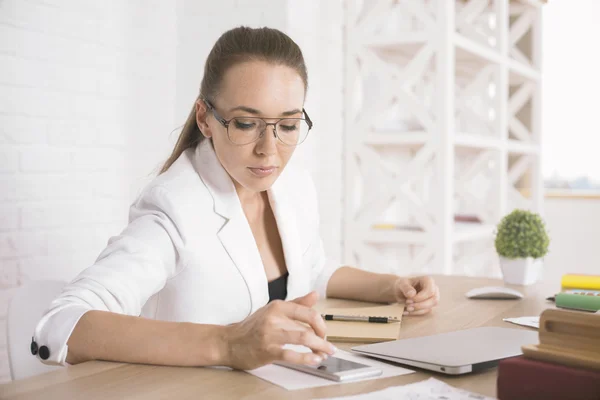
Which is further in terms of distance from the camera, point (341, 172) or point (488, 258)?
point (488, 258)

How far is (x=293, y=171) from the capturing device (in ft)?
6.17

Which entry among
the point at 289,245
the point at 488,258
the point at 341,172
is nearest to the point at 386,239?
the point at 341,172

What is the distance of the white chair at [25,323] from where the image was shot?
1.37m

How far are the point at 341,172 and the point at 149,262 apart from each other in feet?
5.66

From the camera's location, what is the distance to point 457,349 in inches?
43.6

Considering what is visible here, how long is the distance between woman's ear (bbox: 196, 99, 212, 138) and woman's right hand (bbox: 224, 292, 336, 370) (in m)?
0.61

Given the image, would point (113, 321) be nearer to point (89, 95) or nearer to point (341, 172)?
point (89, 95)

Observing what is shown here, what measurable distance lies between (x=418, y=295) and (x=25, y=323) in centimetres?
85

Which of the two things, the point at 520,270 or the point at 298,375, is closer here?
the point at 298,375

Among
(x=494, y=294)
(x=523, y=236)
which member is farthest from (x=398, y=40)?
(x=494, y=294)

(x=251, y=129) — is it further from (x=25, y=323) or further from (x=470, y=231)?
(x=470, y=231)

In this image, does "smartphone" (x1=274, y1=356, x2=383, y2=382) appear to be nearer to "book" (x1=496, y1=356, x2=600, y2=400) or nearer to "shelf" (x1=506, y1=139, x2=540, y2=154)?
"book" (x1=496, y1=356, x2=600, y2=400)

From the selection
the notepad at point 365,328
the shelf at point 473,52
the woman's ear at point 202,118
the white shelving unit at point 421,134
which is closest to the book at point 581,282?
the notepad at point 365,328

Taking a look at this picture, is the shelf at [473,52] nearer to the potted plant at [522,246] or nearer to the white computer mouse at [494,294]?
the potted plant at [522,246]
